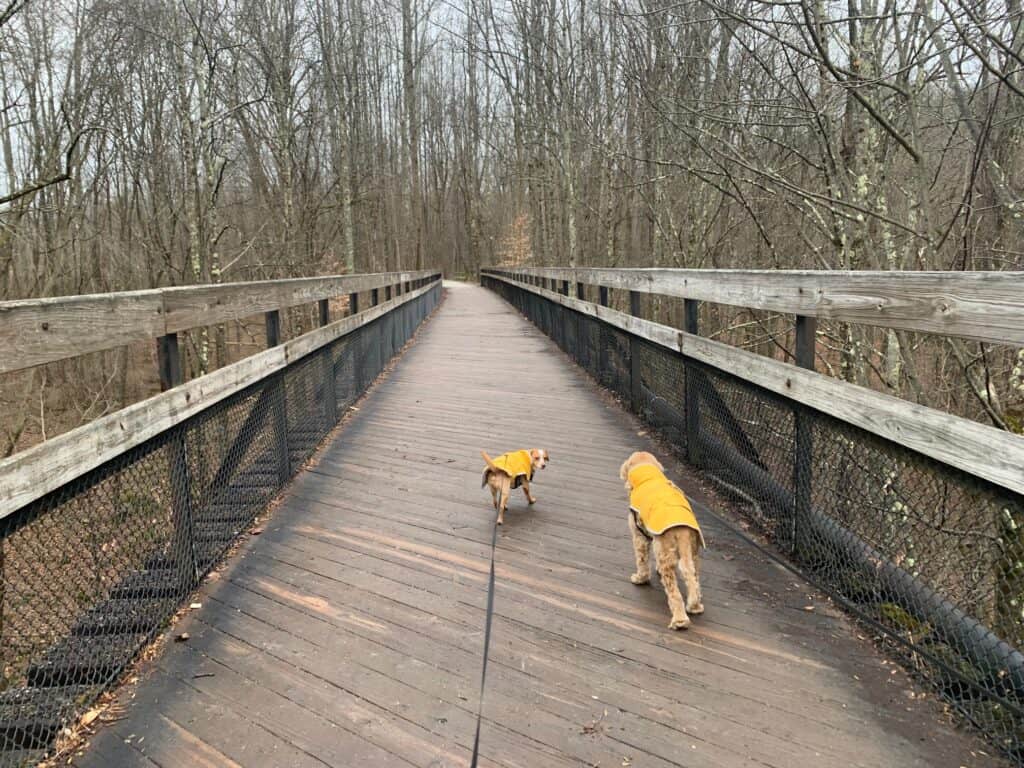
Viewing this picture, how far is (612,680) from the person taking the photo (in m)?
2.43

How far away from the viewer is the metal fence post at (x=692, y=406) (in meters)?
4.67

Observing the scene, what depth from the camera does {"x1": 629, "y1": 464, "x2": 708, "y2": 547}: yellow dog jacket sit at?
2.65m

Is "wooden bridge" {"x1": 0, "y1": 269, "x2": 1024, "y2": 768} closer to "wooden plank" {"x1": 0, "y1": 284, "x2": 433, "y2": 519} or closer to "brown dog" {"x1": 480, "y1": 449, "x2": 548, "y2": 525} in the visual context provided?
"wooden plank" {"x1": 0, "y1": 284, "x2": 433, "y2": 519}

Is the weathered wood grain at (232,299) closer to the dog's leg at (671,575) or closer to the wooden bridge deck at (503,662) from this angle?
the wooden bridge deck at (503,662)

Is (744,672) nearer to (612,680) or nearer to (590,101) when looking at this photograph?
(612,680)

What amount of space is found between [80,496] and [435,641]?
1360 millimetres

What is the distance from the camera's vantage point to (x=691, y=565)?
273 centimetres

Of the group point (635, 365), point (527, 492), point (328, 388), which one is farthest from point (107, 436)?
point (635, 365)

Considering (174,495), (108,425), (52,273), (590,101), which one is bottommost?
(174,495)

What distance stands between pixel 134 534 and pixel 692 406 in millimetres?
3372

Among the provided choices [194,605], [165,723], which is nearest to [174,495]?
[194,605]

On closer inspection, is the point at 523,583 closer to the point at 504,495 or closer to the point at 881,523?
the point at 504,495

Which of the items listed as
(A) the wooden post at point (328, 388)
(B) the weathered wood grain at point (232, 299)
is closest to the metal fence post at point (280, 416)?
(B) the weathered wood grain at point (232, 299)

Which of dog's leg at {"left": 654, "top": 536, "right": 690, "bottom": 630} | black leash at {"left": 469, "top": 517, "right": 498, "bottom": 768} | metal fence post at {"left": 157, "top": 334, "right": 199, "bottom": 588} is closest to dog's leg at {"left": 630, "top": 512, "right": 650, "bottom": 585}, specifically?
dog's leg at {"left": 654, "top": 536, "right": 690, "bottom": 630}
